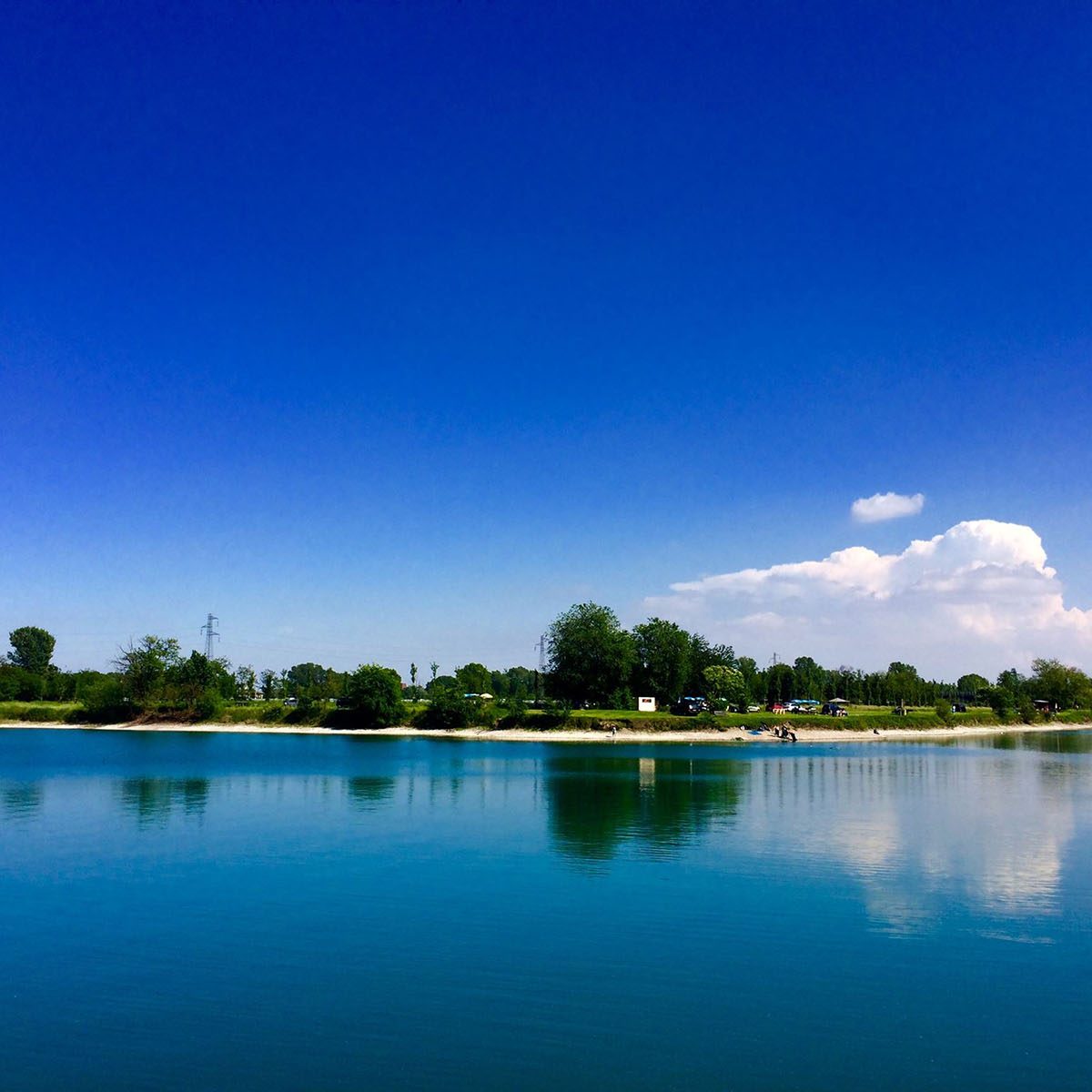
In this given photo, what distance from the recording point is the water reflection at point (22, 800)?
42.1 m

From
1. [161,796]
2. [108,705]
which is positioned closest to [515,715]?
[108,705]

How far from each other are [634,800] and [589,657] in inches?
2959

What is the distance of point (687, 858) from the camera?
32.3 meters

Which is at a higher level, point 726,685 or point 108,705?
point 726,685

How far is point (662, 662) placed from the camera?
130875 mm

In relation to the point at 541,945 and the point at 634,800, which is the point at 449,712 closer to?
the point at 634,800

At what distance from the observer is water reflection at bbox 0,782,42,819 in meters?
42.1

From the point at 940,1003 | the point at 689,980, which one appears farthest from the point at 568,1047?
the point at 940,1003

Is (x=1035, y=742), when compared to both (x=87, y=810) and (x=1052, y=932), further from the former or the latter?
(x=87, y=810)

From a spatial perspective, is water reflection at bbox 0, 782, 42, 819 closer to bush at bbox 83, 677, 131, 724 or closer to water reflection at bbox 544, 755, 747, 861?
water reflection at bbox 544, 755, 747, 861

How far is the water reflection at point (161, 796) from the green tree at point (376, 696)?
191ft

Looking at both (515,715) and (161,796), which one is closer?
(161,796)

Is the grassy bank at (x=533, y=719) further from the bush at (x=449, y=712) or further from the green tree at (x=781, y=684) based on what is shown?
the green tree at (x=781, y=684)

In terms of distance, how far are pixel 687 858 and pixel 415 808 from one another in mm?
19760
